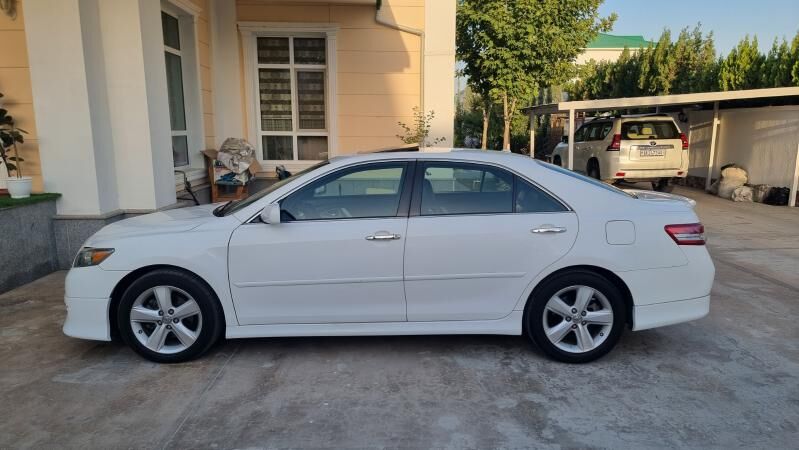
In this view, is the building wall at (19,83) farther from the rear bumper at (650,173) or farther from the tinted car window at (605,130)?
the tinted car window at (605,130)

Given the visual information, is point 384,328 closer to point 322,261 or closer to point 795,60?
point 322,261

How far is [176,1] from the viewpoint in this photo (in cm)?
735

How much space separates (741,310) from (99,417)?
5296 mm

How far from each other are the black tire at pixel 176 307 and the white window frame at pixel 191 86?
470 centimetres

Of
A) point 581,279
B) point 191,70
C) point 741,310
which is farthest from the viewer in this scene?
point 191,70

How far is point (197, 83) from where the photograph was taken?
27.1 ft

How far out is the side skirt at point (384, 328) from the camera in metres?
3.72

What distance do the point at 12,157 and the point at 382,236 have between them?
191 inches

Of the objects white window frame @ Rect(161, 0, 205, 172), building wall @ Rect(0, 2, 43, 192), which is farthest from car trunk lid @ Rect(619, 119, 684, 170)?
building wall @ Rect(0, 2, 43, 192)

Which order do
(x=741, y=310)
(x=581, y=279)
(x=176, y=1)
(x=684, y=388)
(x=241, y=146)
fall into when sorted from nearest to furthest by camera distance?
(x=684, y=388) → (x=581, y=279) → (x=741, y=310) → (x=176, y=1) → (x=241, y=146)

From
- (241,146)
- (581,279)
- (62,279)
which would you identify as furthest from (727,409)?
(241,146)

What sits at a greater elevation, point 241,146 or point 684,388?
point 241,146

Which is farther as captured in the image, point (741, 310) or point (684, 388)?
point (741, 310)

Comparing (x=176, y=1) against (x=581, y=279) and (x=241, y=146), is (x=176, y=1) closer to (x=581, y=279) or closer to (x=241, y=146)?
(x=241, y=146)
